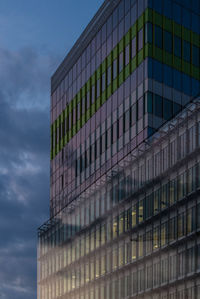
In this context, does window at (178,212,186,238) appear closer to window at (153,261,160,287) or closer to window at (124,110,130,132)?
window at (153,261,160,287)

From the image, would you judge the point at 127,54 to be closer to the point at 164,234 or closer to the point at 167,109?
the point at 167,109

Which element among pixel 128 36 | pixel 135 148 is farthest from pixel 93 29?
pixel 135 148

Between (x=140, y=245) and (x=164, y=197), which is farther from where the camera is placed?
(x=140, y=245)

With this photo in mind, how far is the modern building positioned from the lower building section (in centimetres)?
10

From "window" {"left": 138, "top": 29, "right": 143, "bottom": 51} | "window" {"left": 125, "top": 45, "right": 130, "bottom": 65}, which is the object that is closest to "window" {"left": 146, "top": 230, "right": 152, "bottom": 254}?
"window" {"left": 138, "top": 29, "right": 143, "bottom": 51}

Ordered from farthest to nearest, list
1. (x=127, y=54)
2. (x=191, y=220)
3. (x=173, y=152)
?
(x=127, y=54) < (x=173, y=152) < (x=191, y=220)

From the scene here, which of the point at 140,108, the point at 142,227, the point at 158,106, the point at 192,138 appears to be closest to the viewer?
the point at 192,138

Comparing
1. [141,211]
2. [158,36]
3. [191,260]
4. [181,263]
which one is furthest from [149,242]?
[158,36]

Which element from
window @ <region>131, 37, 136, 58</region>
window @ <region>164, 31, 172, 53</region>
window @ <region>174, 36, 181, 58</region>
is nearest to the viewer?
window @ <region>164, 31, 172, 53</region>

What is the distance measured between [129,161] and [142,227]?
329 inches

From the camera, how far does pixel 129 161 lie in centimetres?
7519

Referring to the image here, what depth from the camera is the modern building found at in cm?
6394

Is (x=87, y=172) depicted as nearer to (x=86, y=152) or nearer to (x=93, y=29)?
(x=86, y=152)

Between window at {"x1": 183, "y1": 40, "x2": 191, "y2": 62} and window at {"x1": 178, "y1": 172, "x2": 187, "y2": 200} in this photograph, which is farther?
window at {"x1": 183, "y1": 40, "x2": 191, "y2": 62}
